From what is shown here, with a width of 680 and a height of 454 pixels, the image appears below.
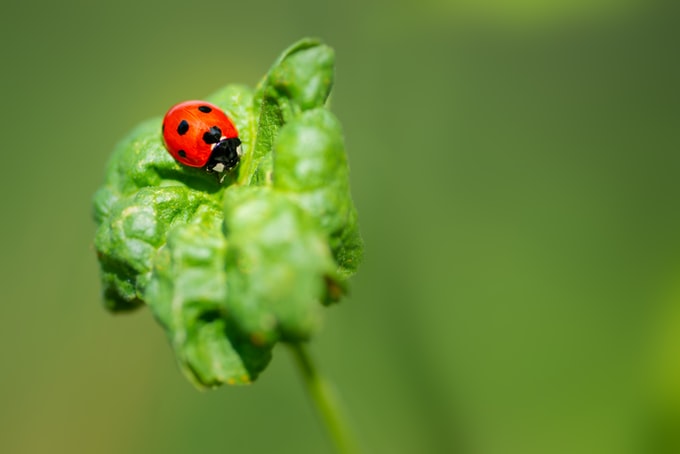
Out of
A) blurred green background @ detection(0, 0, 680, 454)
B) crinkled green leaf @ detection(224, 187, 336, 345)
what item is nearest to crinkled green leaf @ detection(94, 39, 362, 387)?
crinkled green leaf @ detection(224, 187, 336, 345)

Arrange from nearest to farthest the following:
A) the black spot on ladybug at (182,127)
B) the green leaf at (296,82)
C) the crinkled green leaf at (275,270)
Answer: the crinkled green leaf at (275,270), the green leaf at (296,82), the black spot on ladybug at (182,127)

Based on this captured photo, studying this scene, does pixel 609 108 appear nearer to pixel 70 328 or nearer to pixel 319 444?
pixel 319 444

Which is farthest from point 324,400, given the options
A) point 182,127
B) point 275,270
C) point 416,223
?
point 416,223

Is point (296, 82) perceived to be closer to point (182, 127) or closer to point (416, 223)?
point (182, 127)

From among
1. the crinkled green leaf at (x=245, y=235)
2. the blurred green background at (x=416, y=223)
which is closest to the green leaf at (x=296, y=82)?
the crinkled green leaf at (x=245, y=235)

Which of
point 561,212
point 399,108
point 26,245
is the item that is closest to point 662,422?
point 561,212

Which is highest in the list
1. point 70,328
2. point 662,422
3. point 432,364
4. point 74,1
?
point 74,1

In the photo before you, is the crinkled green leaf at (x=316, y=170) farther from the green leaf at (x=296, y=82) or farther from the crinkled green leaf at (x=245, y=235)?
the green leaf at (x=296, y=82)
